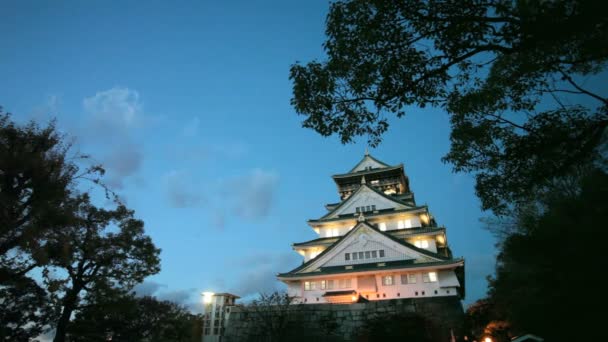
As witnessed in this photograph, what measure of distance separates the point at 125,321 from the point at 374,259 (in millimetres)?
18628

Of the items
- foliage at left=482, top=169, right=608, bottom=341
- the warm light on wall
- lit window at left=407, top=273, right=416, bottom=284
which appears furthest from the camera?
lit window at left=407, top=273, right=416, bottom=284

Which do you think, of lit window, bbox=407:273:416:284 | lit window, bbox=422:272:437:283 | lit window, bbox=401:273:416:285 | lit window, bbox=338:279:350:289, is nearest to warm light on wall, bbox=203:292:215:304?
lit window, bbox=338:279:350:289

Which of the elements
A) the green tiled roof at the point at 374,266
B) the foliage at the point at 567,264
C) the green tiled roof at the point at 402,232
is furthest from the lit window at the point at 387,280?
the foliage at the point at 567,264

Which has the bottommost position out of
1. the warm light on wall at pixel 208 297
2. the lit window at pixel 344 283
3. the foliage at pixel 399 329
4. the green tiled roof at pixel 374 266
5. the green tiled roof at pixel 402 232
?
the foliage at pixel 399 329

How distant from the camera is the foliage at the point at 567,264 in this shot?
955cm

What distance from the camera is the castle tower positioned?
24703 mm

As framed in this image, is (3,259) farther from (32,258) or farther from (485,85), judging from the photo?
(485,85)

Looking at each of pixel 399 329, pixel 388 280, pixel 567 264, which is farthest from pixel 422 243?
pixel 567 264

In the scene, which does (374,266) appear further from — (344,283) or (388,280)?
(344,283)

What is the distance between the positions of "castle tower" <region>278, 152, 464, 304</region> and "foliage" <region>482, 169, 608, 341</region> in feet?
40.9

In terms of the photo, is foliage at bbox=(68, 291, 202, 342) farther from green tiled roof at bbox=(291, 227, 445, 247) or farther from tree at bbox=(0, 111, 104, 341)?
green tiled roof at bbox=(291, 227, 445, 247)

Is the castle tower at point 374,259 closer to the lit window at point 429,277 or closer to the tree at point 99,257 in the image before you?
the lit window at point 429,277

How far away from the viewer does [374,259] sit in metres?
26.8

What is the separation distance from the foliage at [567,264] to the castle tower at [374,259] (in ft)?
40.9
